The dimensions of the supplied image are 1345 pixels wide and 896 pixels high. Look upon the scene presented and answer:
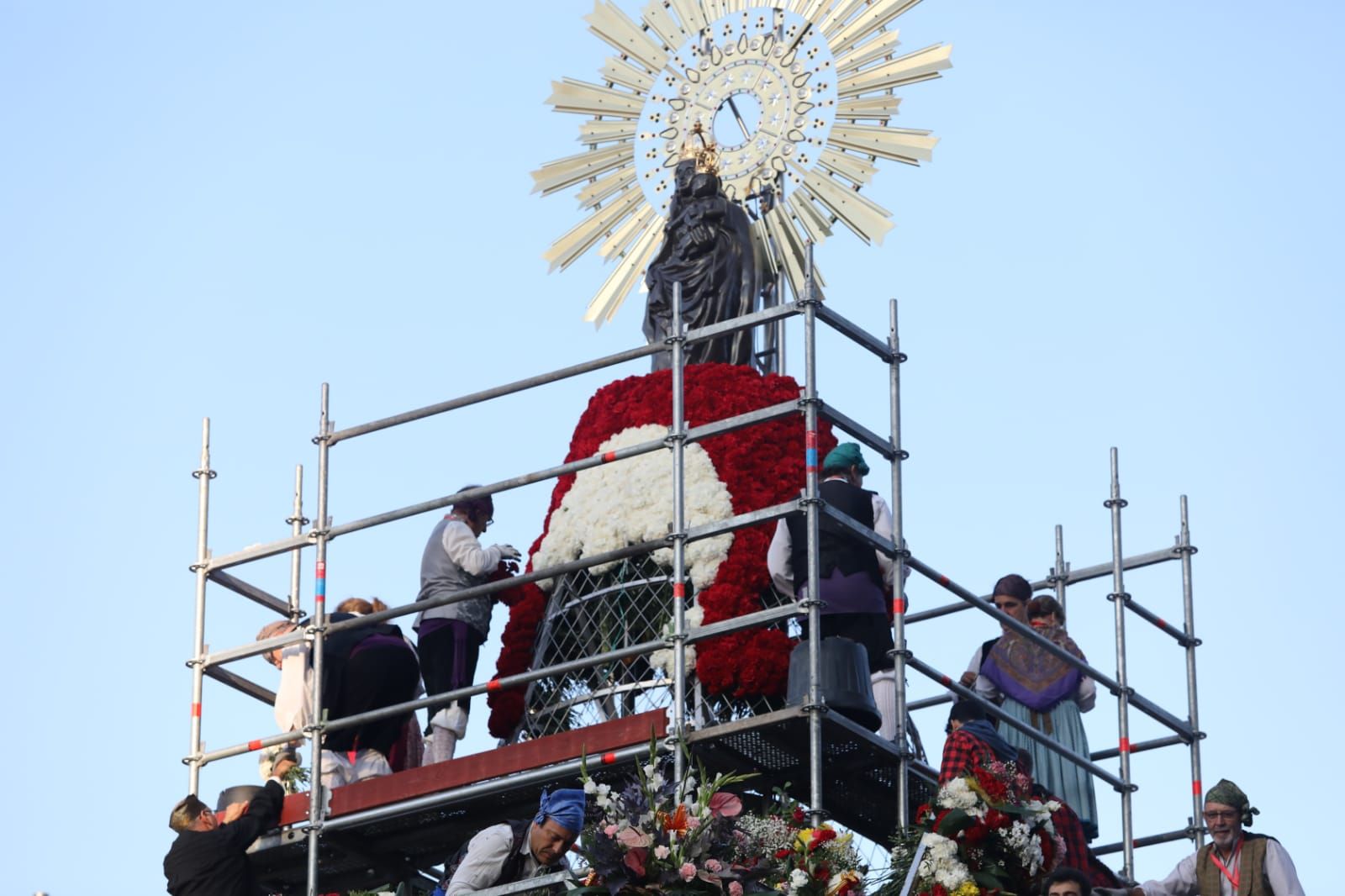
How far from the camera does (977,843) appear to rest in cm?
1825

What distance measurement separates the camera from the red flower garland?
20.3m

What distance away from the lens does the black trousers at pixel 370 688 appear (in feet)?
69.9

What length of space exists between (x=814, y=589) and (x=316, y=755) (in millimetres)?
3525

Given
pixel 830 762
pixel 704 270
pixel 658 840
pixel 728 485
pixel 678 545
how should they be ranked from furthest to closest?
pixel 704 270 → pixel 728 485 → pixel 678 545 → pixel 830 762 → pixel 658 840

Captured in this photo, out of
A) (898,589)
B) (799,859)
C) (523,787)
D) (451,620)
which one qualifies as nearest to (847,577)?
(898,589)

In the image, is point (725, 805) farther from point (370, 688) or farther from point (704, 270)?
point (704, 270)

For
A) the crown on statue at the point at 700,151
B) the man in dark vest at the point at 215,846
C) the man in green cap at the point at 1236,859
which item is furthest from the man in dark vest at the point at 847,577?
the crown on statue at the point at 700,151

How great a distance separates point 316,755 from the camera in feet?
68.6

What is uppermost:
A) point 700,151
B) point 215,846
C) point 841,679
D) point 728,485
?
point 700,151

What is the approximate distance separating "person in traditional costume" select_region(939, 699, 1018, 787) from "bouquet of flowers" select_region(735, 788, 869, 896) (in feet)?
3.38

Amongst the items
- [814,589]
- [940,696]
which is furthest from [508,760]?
[940,696]

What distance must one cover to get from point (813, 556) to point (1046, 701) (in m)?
2.74

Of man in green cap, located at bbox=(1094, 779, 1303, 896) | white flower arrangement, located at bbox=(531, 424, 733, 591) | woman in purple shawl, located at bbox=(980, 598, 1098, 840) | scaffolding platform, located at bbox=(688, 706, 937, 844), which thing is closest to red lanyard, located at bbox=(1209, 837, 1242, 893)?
man in green cap, located at bbox=(1094, 779, 1303, 896)

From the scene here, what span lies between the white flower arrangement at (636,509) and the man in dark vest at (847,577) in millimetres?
808
